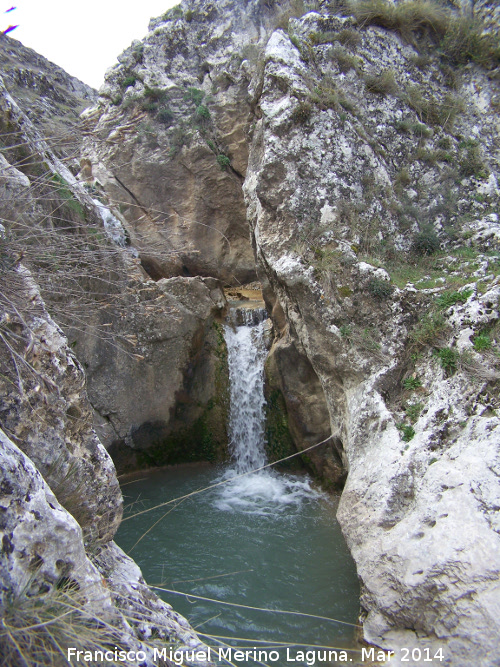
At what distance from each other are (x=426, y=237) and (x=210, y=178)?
863 cm

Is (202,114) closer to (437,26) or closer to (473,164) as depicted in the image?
(437,26)

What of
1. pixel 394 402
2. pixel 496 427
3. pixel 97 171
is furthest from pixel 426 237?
pixel 97 171

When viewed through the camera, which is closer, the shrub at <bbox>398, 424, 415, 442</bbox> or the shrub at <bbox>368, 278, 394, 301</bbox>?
the shrub at <bbox>398, 424, 415, 442</bbox>

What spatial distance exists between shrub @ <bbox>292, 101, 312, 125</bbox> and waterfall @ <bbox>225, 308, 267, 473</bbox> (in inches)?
178

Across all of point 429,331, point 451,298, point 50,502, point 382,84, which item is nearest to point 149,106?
point 382,84

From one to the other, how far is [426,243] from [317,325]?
8.40ft

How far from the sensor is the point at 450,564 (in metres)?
3.53

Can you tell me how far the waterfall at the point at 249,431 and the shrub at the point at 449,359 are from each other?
3.92 m

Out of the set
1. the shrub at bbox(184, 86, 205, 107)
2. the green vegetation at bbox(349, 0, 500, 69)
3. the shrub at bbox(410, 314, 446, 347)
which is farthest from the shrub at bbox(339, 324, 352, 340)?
the shrub at bbox(184, 86, 205, 107)

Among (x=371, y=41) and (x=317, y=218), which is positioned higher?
(x=371, y=41)

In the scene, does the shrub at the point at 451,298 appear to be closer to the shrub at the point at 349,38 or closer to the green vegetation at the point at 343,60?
the green vegetation at the point at 343,60

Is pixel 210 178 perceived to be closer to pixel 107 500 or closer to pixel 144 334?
pixel 144 334

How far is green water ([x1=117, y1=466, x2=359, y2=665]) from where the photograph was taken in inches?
183

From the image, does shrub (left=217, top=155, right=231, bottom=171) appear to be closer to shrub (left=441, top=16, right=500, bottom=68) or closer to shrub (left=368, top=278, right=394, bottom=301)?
shrub (left=441, top=16, right=500, bottom=68)
